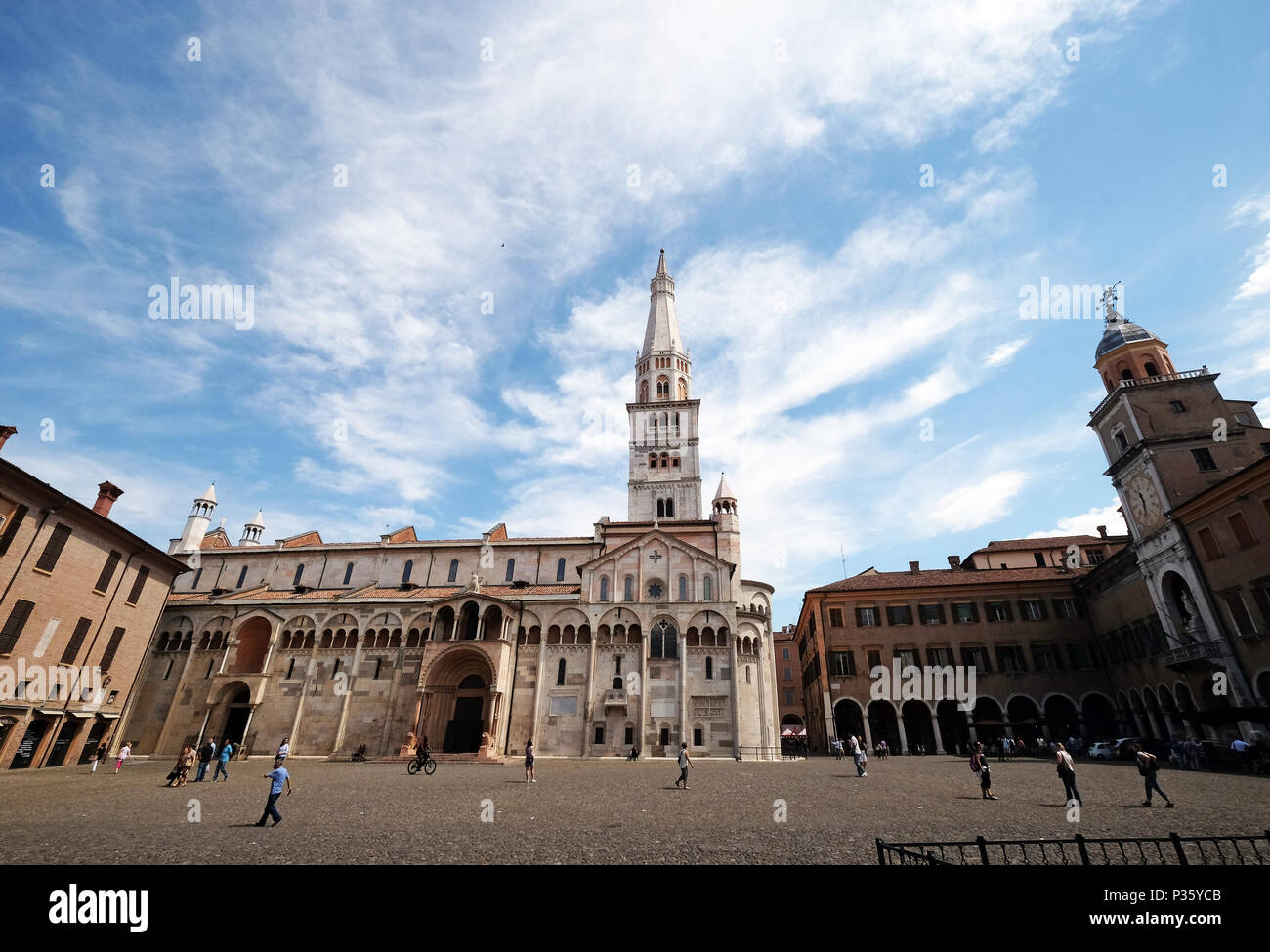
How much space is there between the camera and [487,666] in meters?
38.7

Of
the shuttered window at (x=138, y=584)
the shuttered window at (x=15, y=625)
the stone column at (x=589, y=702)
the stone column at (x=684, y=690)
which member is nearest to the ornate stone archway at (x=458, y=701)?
the stone column at (x=589, y=702)

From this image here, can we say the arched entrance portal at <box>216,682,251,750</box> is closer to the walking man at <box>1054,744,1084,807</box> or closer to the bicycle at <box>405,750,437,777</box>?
the bicycle at <box>405,750,437,777</box>

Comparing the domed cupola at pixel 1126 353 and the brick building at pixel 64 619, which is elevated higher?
the domed cupola at pixel 1126 353

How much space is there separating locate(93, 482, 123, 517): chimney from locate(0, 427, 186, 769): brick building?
58 millimetres

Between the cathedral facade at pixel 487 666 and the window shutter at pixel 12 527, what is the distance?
17.3m

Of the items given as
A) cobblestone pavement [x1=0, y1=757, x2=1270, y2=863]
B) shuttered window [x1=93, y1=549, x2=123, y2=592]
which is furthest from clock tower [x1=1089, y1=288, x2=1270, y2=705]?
shuttered window [x1=93, y1=549, x2=123, y2=592]

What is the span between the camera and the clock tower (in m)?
31.4

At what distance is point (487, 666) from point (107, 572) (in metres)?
22.1

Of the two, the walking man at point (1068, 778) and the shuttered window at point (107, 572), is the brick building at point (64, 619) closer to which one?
the shuttered window at point (107, 572)

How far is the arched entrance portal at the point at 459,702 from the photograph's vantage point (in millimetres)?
37375

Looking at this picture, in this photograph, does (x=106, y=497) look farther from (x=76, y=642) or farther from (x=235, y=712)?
(x=235, y=712)

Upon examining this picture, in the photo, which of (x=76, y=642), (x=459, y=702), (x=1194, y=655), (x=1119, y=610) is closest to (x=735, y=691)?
(x=459, y=702)
